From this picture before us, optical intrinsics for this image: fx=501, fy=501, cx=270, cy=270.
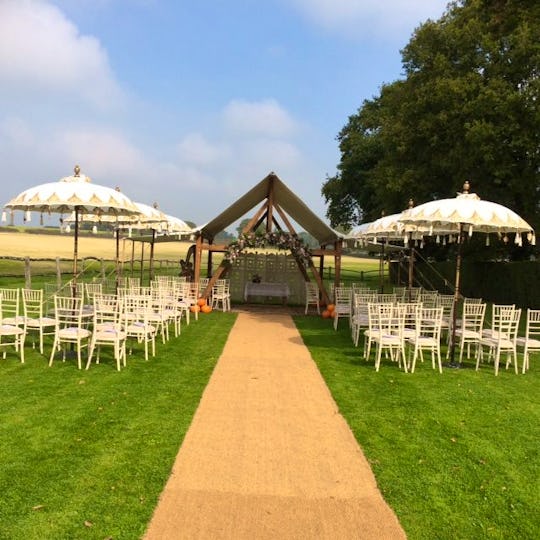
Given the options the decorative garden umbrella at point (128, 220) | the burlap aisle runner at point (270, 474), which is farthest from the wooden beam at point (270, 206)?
the burlap aisle runner at point (270, 474)

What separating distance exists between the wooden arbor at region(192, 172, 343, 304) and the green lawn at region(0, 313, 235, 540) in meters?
8.48

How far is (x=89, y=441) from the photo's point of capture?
4973 mm

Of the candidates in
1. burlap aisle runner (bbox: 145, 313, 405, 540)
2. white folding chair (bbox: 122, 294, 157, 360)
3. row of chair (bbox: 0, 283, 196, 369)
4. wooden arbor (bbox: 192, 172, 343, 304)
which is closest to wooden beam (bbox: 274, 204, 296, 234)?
wooden arbor (bbox: 192, 172, 343, 304)

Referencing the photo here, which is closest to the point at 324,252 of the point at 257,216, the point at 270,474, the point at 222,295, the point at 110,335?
the point at 257,216

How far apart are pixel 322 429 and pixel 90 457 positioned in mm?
2470

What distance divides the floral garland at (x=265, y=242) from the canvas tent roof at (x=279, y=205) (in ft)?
3.58

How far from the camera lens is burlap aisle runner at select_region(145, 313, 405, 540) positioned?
3564 mm

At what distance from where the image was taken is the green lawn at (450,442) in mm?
3855

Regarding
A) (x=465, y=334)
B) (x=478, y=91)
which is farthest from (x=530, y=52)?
(x=465, y=334)

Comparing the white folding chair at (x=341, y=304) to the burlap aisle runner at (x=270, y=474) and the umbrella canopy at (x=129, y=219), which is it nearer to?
the umbrella canopy at (x=129, y=219)

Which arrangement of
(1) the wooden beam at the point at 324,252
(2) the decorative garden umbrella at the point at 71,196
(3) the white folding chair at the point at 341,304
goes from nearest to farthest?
1. (2) the decorative garden umbrella at the point at 71,196
2. (3) the white folding chair at the point at 341,304
3. (1) the wooden beam at the point at 324,252

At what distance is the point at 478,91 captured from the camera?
18.7 meters

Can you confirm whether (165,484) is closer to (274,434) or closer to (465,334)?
(274,434)

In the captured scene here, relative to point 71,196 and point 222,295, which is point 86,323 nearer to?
point 71,196
